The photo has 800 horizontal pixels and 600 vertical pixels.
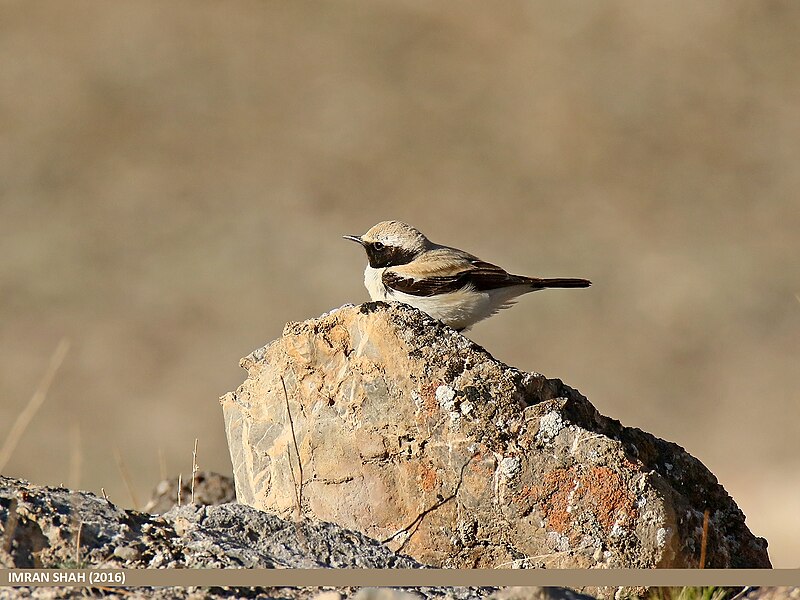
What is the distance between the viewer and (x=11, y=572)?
4.45m

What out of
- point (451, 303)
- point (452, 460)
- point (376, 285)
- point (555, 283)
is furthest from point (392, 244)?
point (452, 460)

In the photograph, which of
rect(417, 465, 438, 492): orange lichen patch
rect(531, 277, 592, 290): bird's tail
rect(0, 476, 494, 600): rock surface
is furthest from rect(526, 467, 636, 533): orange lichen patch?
rect(531, 277, 592, 290): bird's tail

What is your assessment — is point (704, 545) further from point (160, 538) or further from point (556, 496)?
point (160, 538)

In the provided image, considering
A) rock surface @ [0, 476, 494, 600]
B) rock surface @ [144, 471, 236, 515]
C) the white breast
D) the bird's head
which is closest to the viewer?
rock surface @ [0, 476, 494, 600]

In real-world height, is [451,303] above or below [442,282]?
below

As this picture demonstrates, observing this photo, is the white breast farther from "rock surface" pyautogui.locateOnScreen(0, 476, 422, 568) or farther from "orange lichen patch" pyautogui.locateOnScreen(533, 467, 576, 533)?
"rock surface" pyautogui.locateOnScreen(0, 476, 422, 568)

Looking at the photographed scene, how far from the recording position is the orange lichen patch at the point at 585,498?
5.37 meters

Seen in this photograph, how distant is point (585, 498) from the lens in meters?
5.39

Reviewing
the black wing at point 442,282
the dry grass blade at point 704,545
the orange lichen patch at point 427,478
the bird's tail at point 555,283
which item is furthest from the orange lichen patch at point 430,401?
the bird's tail at point 555,283

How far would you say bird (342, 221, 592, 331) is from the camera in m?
8.30

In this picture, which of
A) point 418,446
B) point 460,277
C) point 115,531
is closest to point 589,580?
point 418,446

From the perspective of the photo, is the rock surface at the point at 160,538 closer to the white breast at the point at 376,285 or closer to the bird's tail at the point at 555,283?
Answer: the white breast at the point at 376,285

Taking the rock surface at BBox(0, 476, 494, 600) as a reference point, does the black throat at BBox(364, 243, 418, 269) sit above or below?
above

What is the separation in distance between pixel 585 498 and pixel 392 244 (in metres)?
3.52
